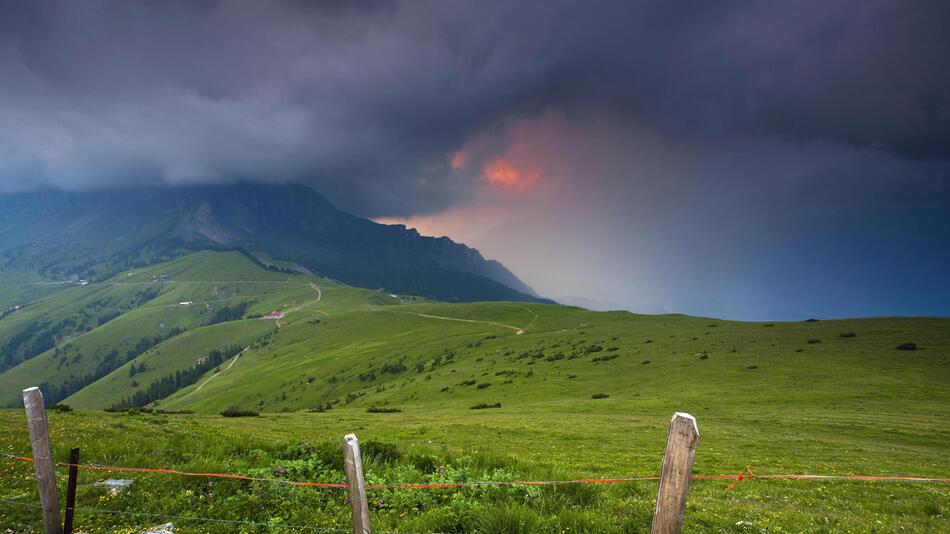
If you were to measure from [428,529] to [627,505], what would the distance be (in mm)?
5449

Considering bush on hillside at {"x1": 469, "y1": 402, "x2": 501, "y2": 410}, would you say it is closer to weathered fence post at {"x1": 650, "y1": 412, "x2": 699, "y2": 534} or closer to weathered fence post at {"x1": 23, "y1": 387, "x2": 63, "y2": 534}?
weathered fence post at {"x1": 23, "y1": 387, "x2": 63, "y2": 534}

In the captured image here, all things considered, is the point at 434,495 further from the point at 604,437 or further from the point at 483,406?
the point at 483,406

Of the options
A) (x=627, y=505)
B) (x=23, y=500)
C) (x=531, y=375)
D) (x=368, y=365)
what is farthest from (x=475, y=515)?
(x=368, y=365)

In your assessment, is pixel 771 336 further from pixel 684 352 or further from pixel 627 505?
pixel 627 505

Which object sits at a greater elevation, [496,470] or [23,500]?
[496,470]

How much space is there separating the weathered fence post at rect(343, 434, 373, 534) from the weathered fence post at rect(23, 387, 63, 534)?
22.6 ft

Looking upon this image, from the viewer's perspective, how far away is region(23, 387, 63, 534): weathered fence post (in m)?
8.33

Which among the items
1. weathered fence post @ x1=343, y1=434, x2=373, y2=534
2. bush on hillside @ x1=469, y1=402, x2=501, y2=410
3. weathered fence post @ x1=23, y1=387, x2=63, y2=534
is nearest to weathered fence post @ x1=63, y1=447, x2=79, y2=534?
weathered fence post @ x1=23, y1=387, x2=63, y2=534

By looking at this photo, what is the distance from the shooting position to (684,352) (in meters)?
73.5

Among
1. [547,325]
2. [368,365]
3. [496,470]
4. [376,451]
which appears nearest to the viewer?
[496,470]

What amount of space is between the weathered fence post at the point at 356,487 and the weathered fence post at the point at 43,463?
6.88 meters

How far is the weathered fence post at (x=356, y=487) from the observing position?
662 centimetres

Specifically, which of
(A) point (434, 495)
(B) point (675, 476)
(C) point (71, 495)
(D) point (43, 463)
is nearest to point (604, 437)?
(A) point (434, 495)

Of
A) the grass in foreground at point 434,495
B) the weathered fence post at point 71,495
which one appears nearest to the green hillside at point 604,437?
the grass in foreground at point 434,495
